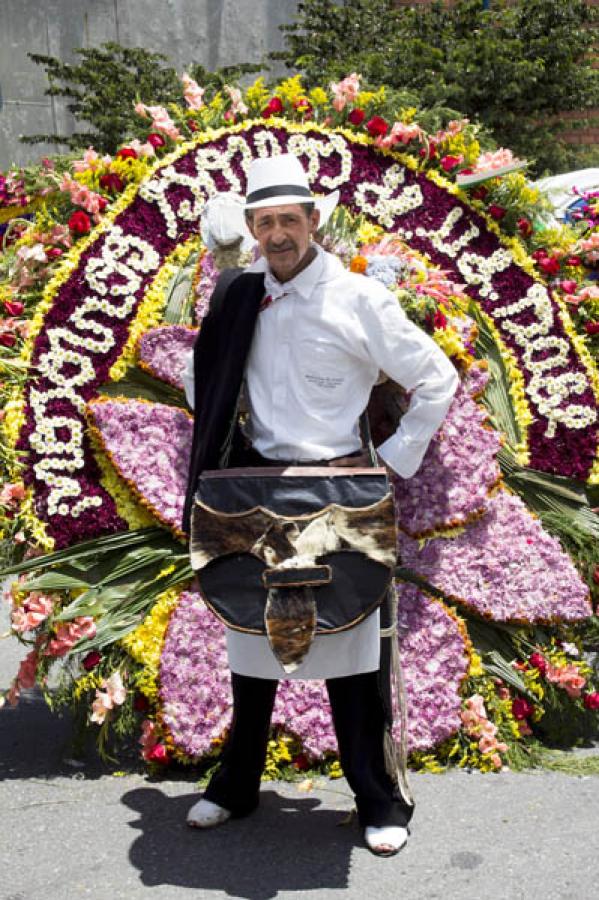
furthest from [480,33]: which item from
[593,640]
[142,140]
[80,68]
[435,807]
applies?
[435,807]

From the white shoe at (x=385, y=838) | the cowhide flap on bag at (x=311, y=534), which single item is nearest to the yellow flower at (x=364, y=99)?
the cowhide flap on bag at (x=311, y=534)

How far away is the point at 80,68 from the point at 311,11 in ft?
8.04

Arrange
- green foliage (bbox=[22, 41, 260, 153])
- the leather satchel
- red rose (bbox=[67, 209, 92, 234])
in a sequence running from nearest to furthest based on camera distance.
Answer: the leather satchel, red rose (bbox=[67, 209, 92, 234]), green foliage (bbox=[22, 41, 260, 153])

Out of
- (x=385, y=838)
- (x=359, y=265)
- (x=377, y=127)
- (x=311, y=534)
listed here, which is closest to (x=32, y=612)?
(x=311, y=534)

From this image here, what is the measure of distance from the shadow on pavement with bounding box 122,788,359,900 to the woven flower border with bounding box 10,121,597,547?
1.09 metres

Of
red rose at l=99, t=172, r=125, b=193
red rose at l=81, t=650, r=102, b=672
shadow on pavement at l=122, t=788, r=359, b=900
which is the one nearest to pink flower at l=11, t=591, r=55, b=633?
red rose at l=81, t=650, r=102, b=672

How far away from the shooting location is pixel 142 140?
15.6 feet

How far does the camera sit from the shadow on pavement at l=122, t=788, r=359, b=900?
329cm

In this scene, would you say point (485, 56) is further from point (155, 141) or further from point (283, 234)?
point (283, 234)

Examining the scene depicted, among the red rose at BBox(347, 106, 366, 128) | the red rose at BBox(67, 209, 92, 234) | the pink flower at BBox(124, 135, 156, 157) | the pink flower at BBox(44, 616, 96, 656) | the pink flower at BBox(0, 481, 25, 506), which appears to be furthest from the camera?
the red rose at BBox(347, 106, 366, 128)

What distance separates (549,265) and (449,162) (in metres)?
0.54

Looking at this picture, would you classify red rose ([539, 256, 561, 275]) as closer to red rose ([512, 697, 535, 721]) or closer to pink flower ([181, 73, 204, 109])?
pink flower ([181, 73, 204, 109])

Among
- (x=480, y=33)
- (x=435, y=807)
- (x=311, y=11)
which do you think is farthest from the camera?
(x=311, y=11)

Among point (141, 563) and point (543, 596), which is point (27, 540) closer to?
point (141, 563)
